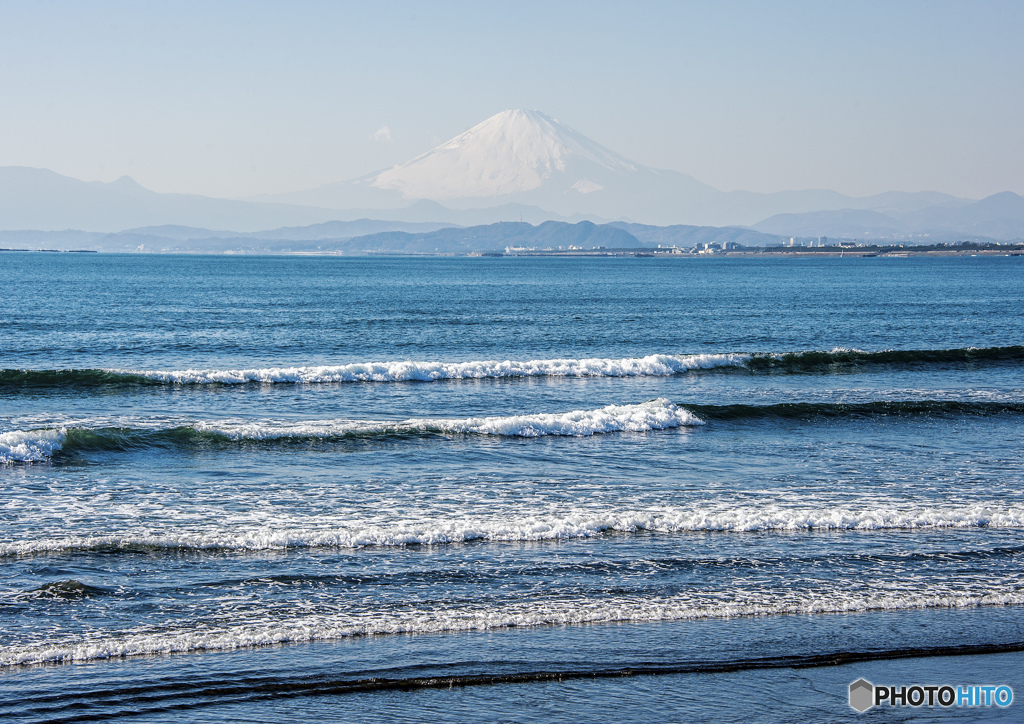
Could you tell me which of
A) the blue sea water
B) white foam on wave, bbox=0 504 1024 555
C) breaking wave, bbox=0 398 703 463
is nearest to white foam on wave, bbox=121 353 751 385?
the blue sea water

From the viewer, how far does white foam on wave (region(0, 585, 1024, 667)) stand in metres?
8.48

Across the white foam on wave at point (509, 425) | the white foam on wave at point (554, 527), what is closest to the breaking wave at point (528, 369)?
the white foam on wave at point (509, 425)

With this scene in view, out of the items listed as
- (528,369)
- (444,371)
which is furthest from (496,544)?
(528,369)

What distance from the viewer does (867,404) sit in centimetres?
2573

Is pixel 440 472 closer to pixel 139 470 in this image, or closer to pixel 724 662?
pixel 139 470

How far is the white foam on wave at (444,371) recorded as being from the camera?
29844 mm

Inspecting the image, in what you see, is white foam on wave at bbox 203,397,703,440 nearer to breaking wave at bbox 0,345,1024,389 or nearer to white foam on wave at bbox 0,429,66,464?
white foam on wave at bbox 0,429,66,464

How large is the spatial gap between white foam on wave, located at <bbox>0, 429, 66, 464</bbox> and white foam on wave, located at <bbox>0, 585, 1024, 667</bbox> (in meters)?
10.8

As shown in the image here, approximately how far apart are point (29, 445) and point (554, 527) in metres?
12.8

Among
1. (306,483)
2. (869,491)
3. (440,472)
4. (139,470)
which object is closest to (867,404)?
(869,491)

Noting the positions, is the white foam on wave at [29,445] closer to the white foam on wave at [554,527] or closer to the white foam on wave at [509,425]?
the white foam on wave at [509,425]

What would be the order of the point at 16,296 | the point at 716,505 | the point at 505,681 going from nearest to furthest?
1. the point at 505,681
2. the point at 716,505
3. the point at 16,296

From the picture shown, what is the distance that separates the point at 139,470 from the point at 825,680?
14363mm

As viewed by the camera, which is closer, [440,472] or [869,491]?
[869,491]
